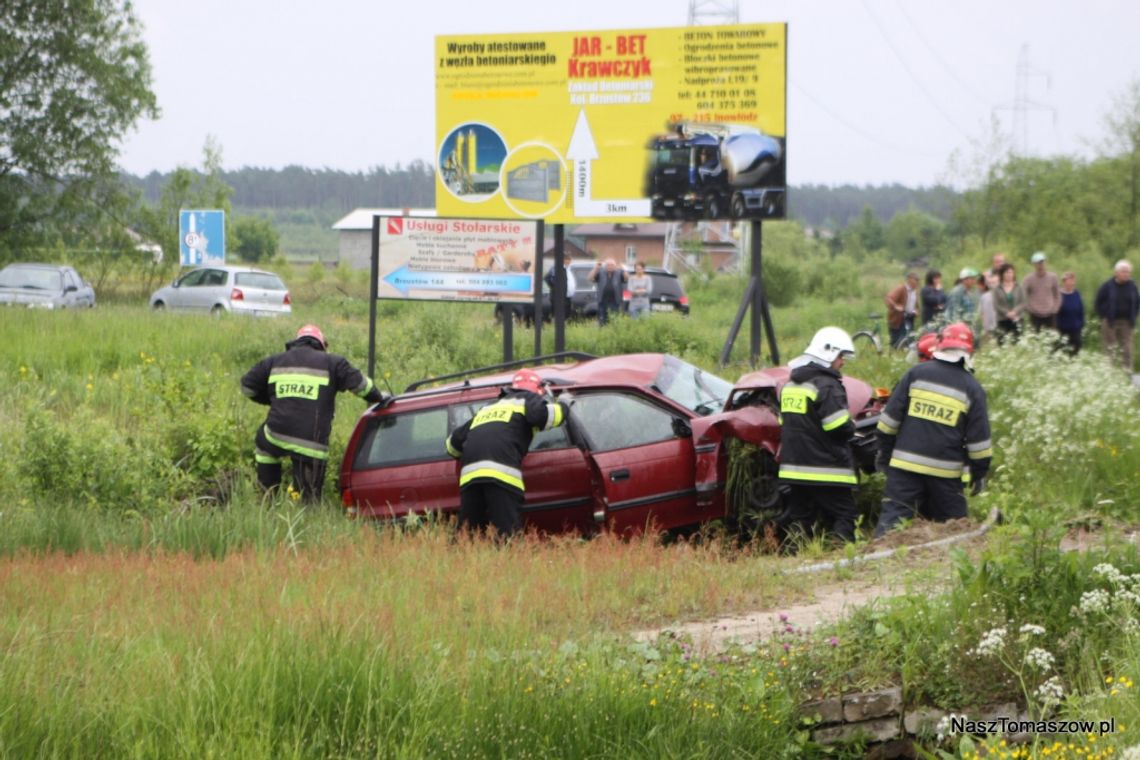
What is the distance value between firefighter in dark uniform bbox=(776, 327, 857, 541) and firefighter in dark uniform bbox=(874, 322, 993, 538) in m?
0.32

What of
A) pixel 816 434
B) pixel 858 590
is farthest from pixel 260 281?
pixel 858 590

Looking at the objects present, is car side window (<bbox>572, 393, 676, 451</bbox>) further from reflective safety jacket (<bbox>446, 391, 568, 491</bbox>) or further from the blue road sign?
the blue road sign

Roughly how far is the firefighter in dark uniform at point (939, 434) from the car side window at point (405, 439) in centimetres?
352

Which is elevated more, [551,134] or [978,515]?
[551,134]

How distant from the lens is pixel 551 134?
694 inches

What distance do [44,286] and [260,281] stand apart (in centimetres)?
448

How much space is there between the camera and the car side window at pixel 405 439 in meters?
11.0

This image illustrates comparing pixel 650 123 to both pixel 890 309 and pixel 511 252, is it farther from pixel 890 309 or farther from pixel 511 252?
pixel 890 309

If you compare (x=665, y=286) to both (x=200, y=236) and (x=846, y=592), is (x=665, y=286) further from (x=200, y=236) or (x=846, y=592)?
(x=846, y=592)

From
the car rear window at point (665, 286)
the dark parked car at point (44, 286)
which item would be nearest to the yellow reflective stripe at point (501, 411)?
the dark parked car at point (44, 286)

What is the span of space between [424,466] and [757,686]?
5472 mm

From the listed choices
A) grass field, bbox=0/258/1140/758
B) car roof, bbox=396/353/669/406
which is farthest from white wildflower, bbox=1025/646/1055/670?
car roof, bbox=396/353/669/406

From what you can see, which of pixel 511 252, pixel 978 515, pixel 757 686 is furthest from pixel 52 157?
pixel 757 686

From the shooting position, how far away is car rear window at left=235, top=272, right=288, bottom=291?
29734 millimetres
